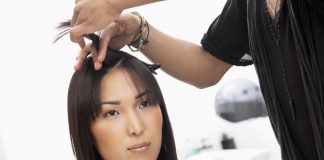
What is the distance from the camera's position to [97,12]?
951 millimetres

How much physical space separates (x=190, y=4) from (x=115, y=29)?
102cm

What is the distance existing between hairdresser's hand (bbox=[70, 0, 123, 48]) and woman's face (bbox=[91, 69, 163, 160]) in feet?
0.68

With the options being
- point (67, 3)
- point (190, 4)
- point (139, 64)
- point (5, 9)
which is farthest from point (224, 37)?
point (5, 9)

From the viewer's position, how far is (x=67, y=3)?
218 centimetres

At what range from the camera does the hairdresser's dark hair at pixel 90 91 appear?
3.81 ft

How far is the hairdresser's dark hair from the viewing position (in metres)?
1.16

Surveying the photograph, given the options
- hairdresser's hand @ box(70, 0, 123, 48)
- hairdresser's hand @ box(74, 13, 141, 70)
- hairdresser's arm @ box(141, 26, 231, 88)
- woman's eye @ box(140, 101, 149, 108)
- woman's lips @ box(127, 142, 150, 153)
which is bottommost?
woman's lips @ box(127, 142, 150, 153)

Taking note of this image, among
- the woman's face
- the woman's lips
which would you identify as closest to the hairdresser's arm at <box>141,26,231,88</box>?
the woman's face

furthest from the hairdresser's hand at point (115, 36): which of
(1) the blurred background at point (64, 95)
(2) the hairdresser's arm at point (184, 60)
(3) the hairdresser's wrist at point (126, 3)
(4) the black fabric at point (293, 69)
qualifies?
(1) the blurred background at point (64, 95)

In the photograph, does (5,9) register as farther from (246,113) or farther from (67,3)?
(246,113)

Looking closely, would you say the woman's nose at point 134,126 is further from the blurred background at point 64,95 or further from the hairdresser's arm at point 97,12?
the blurred background at point 64,95

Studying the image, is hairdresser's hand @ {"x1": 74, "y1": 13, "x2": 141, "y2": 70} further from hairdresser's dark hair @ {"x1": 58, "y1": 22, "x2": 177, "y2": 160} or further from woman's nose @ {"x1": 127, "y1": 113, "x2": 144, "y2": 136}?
woman's nose @ {"x1": 127, "y1": 113, "x2": 144, "y2": 136}

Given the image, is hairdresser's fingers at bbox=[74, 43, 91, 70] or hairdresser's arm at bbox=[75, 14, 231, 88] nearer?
hairdresser's fingers at bbox=[74, 43, 91, 70]

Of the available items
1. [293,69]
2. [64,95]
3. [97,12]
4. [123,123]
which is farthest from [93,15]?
[64,95]
